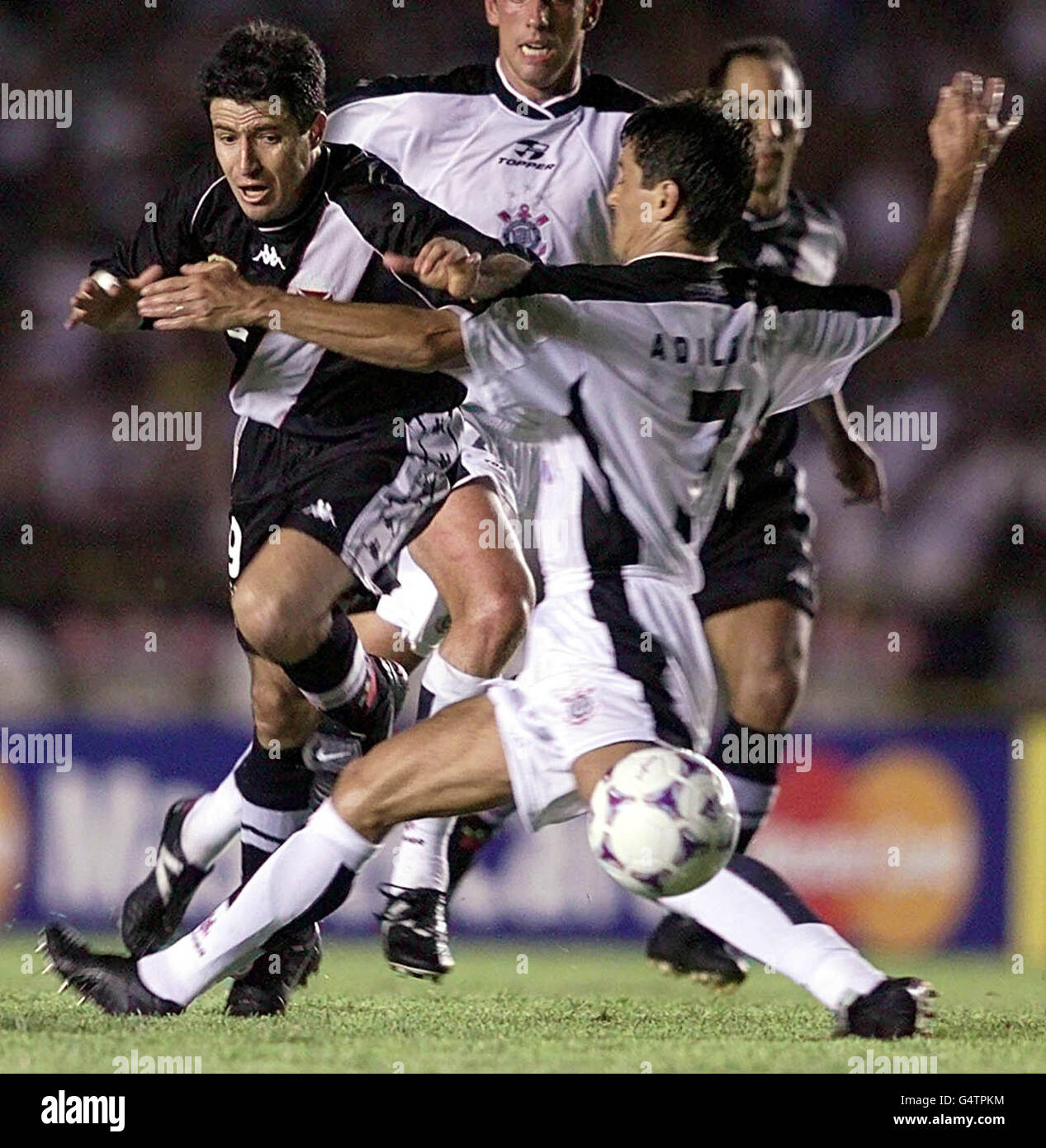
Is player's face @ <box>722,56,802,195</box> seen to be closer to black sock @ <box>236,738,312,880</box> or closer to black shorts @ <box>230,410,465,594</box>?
black shorts @ <box>230,410,465,594</box>

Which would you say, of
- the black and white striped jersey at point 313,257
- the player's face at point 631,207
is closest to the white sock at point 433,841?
the black and white striped jersey at point 313,257

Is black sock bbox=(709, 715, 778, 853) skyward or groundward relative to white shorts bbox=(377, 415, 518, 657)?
groundward

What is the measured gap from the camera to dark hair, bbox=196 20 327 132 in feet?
15.8

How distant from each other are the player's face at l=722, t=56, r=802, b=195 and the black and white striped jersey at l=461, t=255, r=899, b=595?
1.93 m

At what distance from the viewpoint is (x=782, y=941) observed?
432 cm

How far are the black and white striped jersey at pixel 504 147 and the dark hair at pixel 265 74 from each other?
2.48 feet

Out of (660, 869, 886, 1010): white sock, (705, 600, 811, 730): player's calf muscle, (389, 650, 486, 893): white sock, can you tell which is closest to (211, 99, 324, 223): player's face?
(389, 650, 486, 893): white sock

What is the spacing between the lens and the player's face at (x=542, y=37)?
553 centimetres

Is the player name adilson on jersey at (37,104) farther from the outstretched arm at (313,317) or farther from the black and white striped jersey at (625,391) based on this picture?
the black and white striped jersey at (625,391)

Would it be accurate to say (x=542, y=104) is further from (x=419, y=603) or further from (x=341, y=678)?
(x=341, y=678)

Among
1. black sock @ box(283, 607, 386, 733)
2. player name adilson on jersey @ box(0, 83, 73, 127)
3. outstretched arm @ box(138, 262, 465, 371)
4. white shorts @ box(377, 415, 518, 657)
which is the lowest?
black sock @ box(283, 607, 386, 733)

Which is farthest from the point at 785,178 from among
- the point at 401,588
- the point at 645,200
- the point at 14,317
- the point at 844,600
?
the point at 14,317

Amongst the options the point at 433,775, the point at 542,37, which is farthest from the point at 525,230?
the point at 433,775

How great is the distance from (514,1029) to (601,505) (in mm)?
1269
